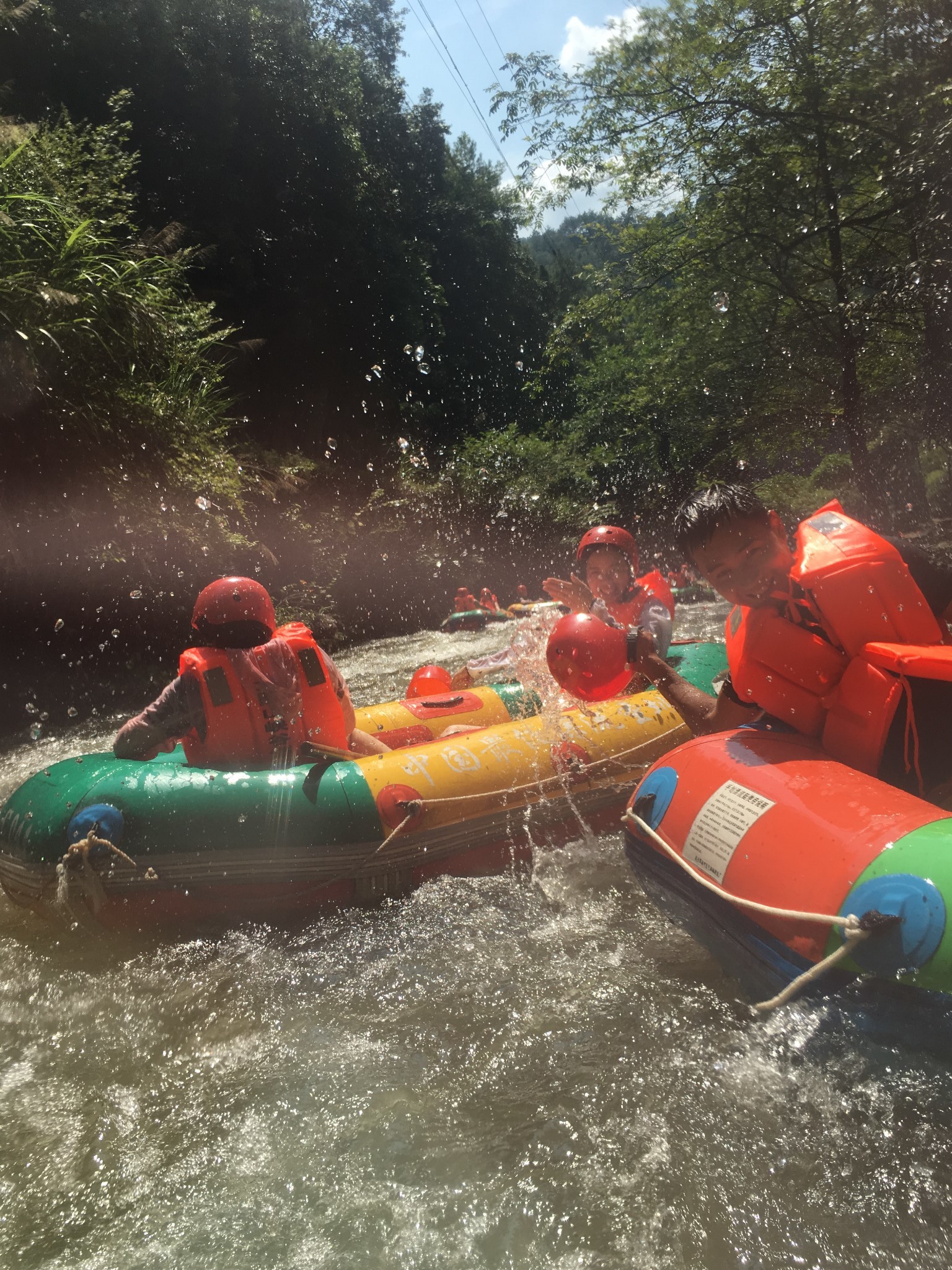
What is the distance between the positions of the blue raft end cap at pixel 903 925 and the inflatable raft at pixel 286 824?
1.94 m

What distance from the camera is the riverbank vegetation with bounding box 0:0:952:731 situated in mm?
7812

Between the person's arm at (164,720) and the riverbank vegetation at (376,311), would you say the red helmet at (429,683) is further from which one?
the riverbank vegetation at (376,311)

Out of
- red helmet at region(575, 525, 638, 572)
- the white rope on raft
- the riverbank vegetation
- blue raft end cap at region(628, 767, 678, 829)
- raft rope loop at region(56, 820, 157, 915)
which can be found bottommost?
the white rope on raft

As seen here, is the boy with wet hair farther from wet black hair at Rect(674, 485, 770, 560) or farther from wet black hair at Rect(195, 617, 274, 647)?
wet black hair at Rect(195, 617, 274, 647)

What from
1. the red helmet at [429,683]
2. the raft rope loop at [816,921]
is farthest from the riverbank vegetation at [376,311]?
the raft rope loop at [816,921]

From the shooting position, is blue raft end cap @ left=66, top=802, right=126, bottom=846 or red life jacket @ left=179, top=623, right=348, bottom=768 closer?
blue raft end cap @ left=66, top=802, right=126, bottom=846

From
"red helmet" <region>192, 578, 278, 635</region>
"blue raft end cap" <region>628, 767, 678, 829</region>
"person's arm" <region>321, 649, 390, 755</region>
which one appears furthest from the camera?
"person's arm" <region>321, 649, 390, 755</region>

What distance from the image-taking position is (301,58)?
21312 mm

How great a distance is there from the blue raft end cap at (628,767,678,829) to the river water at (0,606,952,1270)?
50cm

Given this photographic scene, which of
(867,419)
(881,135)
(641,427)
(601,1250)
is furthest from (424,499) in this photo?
(601,1250)

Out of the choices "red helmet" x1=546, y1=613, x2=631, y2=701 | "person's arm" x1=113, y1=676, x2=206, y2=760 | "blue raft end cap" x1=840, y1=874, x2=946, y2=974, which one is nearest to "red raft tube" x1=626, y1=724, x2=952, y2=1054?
"blue raft end cap" x1=840, y1=874, x2=946, y2=974

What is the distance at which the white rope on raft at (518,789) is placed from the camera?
364 centimetres

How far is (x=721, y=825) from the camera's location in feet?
9.00

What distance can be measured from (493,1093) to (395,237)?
25.7m
